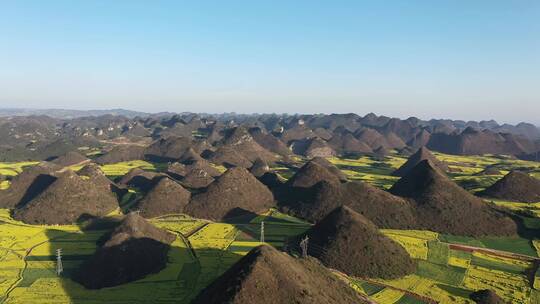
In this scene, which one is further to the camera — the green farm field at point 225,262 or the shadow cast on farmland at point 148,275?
the green farm field at point 225,262

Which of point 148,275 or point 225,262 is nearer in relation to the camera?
point 148,275

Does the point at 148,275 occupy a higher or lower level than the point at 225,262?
lower

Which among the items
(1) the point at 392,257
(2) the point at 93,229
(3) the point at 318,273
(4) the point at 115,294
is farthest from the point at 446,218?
(2) the point at 93,229

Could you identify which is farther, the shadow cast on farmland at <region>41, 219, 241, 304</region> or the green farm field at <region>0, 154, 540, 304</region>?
the green farm field at <region>0, 154, 540, 304</region>
